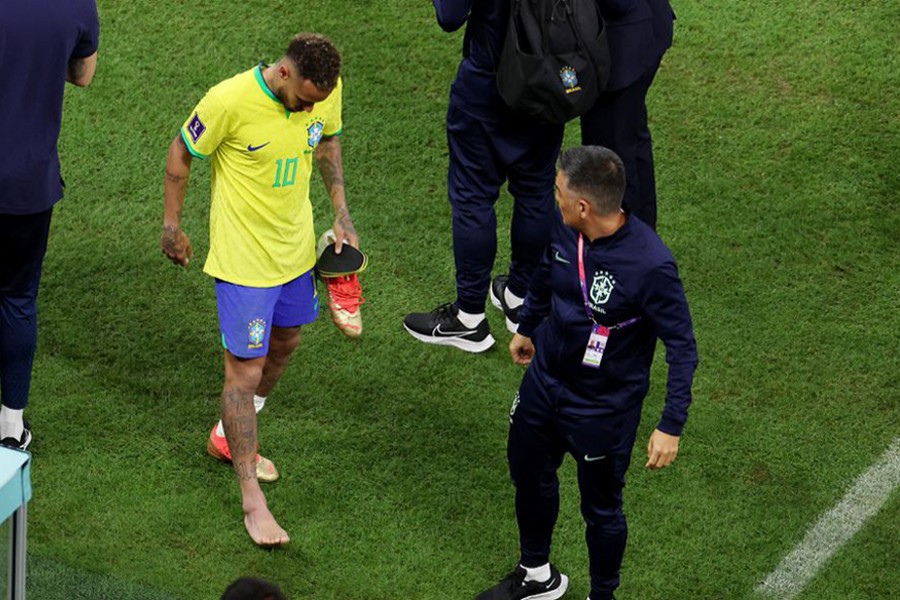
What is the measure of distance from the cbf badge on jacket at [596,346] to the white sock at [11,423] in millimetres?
2520

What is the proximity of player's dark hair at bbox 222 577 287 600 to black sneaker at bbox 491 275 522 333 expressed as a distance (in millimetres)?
3876

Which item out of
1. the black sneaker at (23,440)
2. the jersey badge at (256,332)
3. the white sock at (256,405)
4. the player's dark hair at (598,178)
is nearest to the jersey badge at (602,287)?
the player's dark hair at (598,178)

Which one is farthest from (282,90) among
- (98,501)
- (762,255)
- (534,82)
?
(762,255)

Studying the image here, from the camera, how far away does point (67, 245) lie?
25.6 feet

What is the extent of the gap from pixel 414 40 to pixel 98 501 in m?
3.70

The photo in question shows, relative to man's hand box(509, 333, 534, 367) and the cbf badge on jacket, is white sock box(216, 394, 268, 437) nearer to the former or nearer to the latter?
man's hand box(509, 333, 534, 367)

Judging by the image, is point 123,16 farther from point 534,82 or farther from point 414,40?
point 534,82

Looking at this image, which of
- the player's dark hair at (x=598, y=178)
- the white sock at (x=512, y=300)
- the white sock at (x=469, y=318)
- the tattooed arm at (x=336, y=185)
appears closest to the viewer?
the player's dark hair at (x=598, y=178)

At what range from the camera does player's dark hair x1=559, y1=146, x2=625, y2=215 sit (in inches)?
206

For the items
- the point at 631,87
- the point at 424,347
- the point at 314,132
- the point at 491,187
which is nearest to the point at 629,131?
the point at 631,87

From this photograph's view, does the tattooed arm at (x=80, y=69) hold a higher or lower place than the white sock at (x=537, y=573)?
higher

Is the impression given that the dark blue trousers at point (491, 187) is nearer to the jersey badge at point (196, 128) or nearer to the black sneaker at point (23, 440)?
the jersey badge at point (196, 128)

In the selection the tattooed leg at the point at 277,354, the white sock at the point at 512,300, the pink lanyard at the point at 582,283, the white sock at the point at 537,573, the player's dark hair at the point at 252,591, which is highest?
the player's dark hair at the point at 252,591

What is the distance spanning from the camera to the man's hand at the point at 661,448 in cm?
539
